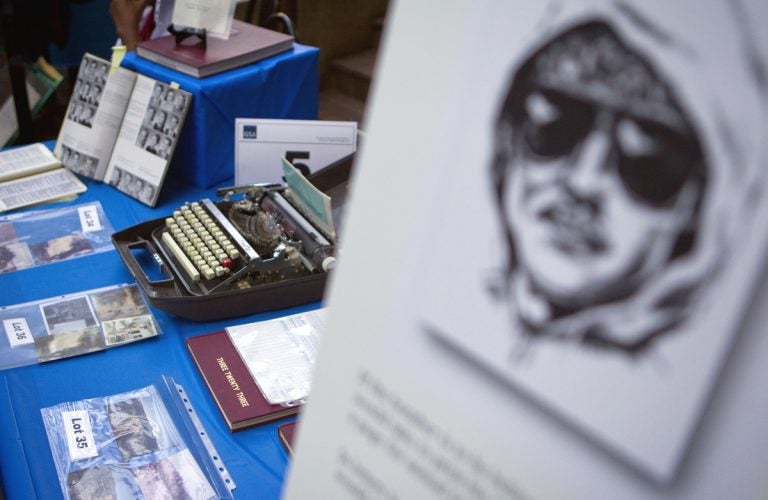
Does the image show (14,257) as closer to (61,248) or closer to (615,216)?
(61,248)

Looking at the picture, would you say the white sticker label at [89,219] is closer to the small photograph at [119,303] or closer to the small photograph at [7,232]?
the small photograph at [7,232]

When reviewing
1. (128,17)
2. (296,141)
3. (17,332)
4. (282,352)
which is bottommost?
(17,332)

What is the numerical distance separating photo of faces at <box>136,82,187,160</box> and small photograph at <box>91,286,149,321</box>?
51 centimetres

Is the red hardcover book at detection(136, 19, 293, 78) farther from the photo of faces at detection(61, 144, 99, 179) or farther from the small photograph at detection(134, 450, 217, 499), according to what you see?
the small photograph at detection(134, 450, 217, 499)

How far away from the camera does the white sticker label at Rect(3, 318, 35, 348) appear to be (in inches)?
59.9

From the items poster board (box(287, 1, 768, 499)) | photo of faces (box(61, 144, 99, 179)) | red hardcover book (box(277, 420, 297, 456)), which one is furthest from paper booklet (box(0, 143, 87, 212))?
poster board (box(287, 1, 768, 499))

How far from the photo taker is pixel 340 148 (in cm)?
206

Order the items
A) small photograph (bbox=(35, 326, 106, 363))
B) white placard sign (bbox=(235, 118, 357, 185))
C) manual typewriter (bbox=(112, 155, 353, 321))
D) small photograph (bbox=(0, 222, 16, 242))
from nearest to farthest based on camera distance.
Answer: small photograph (bbox=(35, 326, 106, 363)), manual typewriter (bbox=(112, 155, 353, 321)), small photograph (bbox=(0, 222, 16, 242)), white placard sign (bbox=(235, 118, 357, 185))

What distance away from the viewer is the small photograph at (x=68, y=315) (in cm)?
158

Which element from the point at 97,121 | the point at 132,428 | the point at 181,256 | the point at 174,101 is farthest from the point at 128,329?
the point at 97,121

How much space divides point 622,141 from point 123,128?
6.59 feet

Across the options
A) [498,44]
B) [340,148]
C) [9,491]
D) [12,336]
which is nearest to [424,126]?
[498,44]

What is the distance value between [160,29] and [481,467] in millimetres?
2104

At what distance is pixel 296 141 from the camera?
2.07 m
